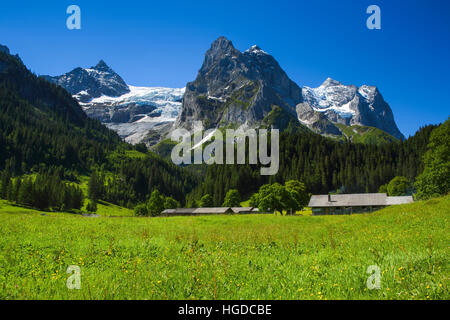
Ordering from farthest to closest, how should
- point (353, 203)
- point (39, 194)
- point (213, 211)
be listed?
1. point (39, 194)
2. point (213, 211)
3. point (353, 203)

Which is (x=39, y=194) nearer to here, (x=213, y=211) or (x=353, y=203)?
(x=213, y=211)

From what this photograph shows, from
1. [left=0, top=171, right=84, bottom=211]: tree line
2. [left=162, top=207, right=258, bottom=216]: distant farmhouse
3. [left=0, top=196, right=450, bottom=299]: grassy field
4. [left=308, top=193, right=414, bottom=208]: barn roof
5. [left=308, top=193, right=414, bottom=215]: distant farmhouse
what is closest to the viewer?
[left=0, top=196, right=450, bottom=299]: grassy field

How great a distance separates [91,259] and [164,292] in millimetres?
5865

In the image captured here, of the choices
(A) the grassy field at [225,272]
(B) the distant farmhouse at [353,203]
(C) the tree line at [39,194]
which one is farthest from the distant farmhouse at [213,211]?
(A) the grassy field at [225,272]

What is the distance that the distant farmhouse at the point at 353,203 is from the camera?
3597 inches

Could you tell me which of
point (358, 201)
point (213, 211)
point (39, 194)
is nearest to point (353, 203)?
point (358, 201)

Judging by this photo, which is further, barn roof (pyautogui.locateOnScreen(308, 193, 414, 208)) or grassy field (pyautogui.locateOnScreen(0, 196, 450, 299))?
barn roof (pyautogui.locateOnScreen(308, 193, 414, 208))

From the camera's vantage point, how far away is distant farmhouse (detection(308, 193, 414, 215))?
9138 centimetres

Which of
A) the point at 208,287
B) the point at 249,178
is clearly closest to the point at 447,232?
the point at 208,287

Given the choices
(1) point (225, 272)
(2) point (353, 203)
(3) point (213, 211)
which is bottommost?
(3) point (213, 211)

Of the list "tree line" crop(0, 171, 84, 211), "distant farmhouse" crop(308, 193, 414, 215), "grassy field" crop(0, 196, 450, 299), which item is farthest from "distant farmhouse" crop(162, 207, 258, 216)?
"grassy field" crop(0, 196, 450, 299)

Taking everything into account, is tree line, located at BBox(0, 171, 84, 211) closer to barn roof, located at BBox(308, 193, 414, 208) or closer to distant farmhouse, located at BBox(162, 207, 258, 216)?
distant farmhouse, located at BBox(162, 207, 258, 216)

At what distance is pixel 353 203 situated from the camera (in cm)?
9169
